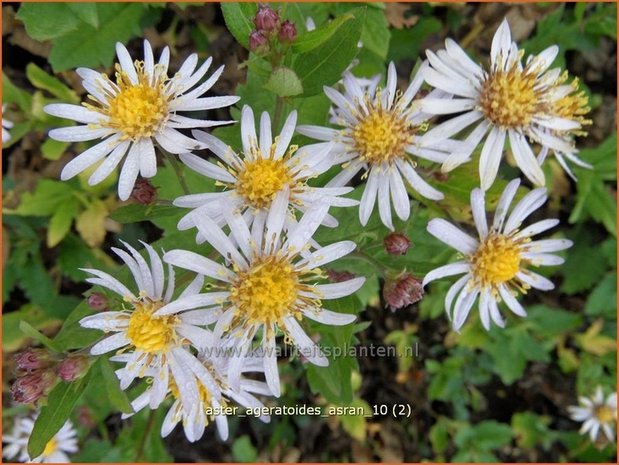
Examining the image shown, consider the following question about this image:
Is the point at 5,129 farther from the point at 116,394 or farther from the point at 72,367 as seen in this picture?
the point at 116,394

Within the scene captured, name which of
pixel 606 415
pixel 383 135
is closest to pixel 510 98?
pixel 383 135

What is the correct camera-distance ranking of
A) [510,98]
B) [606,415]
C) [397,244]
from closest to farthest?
[397,244], [510,98], [606,415]

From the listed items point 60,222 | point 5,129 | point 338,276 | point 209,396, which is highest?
point 5,129

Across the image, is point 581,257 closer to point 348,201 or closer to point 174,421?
point 348,201

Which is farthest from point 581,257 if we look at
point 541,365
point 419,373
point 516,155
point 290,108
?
point 290,108

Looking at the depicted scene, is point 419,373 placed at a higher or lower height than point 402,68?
lower

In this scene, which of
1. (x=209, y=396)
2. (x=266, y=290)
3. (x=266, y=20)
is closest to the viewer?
(x=266, y=20)

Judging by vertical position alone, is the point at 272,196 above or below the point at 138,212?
above
